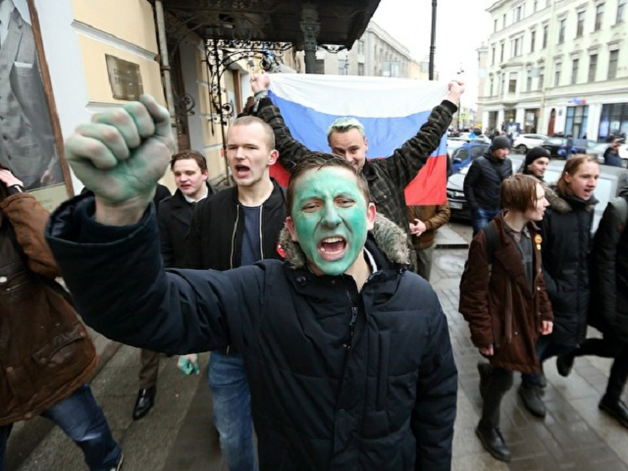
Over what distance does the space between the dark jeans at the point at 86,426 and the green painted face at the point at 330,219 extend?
1748 mm

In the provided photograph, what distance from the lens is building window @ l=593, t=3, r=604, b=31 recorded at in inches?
1348

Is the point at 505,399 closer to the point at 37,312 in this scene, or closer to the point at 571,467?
the point at 571,467

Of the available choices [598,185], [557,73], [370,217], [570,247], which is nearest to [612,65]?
[557,73]

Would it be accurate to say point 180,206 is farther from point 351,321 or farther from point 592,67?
point 592,67

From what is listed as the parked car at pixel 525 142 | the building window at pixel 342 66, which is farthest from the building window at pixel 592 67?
the building window at pixel 342 66

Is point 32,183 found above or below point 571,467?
above

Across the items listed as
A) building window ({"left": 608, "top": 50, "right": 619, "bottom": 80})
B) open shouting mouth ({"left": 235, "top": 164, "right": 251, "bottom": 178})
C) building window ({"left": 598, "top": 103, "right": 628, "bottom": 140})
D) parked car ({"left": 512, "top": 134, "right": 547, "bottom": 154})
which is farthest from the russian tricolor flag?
building window ({"left": 608, "top": 50, "right": 619, "bottom": 80})

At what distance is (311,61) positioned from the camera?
6559 millimetres

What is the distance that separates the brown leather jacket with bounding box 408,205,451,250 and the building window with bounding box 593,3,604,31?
4241 cm

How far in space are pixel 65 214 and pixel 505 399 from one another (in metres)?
3.57

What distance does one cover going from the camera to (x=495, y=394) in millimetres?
2791

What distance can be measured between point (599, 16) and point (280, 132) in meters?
44.9

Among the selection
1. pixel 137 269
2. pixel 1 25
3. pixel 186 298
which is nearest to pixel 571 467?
pixel 186 298

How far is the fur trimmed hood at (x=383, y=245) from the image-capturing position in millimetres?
1339
